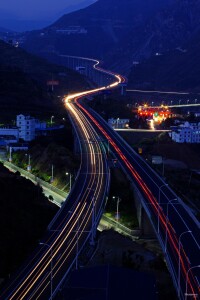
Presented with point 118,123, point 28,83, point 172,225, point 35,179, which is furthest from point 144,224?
point 28,83

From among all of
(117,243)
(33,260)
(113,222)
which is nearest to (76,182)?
(113,222)

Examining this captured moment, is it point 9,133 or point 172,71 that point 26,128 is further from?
point 172,71

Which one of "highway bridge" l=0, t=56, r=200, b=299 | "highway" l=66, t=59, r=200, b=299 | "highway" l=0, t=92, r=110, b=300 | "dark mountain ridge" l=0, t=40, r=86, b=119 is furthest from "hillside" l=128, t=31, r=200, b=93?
"highway" l=0, t=92, r=110, b=300

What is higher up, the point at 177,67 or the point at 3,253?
the point at 177,67

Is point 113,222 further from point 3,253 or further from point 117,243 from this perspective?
point 3,253

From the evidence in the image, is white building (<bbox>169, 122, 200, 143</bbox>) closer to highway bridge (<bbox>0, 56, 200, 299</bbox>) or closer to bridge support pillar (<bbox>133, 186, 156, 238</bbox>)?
highway bridge (<bbox>0, 56, 200, 299</bbox>)

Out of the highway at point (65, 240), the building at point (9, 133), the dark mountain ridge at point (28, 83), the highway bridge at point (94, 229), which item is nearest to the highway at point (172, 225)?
the highway bridge at point (94, 229)

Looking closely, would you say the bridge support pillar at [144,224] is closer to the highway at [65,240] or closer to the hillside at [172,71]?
the highway at [65,240]
